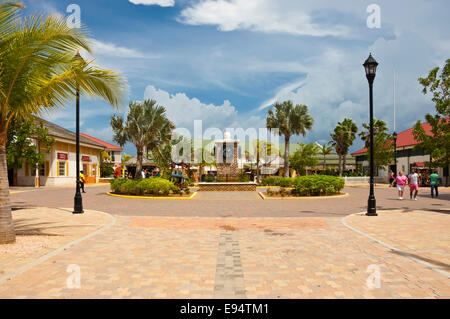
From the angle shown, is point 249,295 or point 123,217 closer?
point 249,295

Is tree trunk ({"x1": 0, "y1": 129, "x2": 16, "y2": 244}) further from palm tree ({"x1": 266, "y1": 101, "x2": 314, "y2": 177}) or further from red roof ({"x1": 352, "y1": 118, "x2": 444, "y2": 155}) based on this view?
red roof ({"x1": 352, "y1": 118, "x2": 444, "y2": 155})

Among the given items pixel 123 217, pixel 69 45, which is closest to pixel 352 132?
pixel 123 217

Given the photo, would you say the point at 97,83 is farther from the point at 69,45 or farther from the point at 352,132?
the point at 352,132

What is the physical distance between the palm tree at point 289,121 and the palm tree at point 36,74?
112 feet

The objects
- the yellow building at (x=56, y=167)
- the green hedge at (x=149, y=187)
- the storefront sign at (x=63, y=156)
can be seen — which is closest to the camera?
the green hedge at (x=149, y=187)

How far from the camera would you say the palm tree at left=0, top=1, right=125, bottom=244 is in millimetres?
6832

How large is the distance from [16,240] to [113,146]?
5827cm

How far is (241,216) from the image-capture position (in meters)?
12.4

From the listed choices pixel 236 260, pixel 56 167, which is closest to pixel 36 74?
pixel 236 260

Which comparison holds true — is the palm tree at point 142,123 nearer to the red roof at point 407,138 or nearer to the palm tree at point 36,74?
the palm tree at point 36,74

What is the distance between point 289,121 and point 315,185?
21395 millimetres

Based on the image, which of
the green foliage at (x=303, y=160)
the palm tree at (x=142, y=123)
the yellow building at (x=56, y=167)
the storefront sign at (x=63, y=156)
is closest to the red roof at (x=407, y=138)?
the green foliage at (x=303, y=160)

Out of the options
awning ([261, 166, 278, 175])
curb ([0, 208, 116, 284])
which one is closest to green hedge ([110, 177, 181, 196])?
curb ([0, 208, 116, 284])

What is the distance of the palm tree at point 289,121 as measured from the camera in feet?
132
